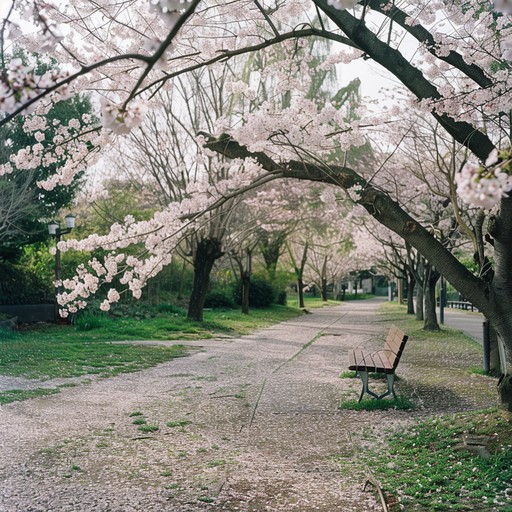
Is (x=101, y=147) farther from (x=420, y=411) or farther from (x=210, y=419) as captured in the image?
(x=420, y=411)

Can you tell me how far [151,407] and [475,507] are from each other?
4.31 m

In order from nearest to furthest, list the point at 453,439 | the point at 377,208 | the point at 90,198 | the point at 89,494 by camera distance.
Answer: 1. the point at 89,494
2. the point at 453,439
3. the point at 377,208
4. the point at 90,198

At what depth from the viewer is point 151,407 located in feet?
24.4

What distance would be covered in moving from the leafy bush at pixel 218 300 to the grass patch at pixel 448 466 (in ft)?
73.0

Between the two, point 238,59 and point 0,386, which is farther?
point 238,59

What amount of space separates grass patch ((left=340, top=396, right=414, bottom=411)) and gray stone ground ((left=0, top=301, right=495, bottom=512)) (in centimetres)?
15

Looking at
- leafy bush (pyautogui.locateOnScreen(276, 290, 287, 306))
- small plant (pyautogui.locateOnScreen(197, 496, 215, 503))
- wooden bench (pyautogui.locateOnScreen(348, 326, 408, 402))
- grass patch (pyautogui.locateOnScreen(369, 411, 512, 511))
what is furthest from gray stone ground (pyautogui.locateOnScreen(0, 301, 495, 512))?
leafy bush (pyautogui.locateOnScreen(276, 290, 287, 306))

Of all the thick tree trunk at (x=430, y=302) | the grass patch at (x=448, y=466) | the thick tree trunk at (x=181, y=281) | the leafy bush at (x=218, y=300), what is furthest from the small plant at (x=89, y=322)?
the grass patch at (x=448, y=466)

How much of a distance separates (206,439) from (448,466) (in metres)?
2.32

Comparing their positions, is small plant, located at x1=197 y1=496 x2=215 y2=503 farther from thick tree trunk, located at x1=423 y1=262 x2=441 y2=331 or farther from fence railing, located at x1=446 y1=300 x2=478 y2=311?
fence railing, located at x1=446 y1=300 x2=478 y2=311

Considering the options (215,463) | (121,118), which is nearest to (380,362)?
(215,463)

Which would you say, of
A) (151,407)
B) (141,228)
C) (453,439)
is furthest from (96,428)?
(453,439)

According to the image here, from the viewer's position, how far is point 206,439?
6.02m

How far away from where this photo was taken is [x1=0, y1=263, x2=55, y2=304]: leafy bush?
61.4ft
